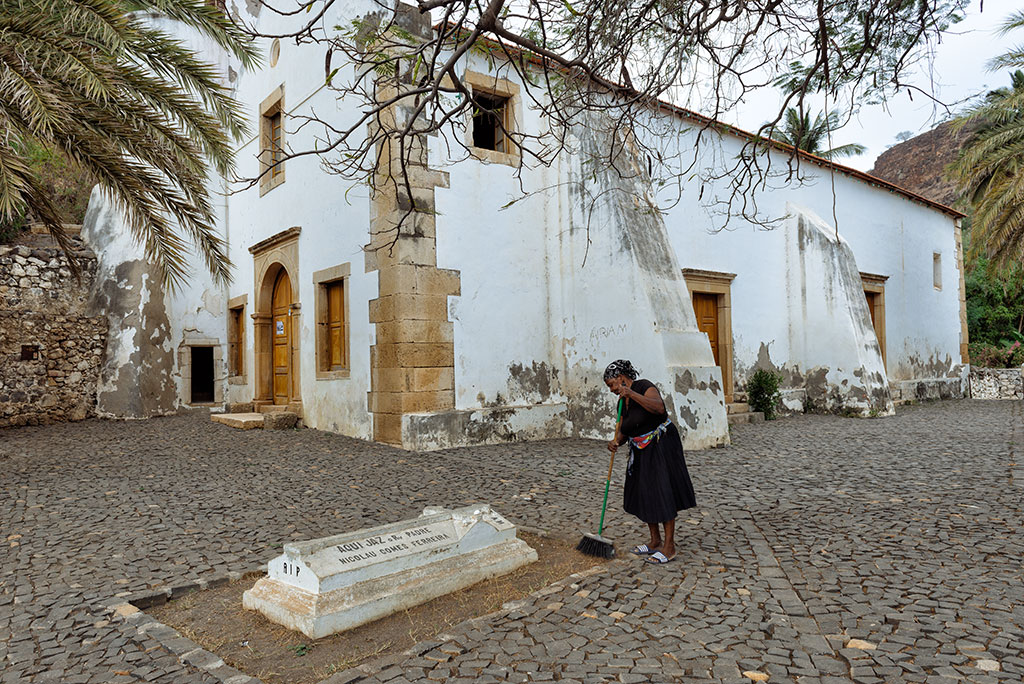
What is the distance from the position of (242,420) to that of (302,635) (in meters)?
8.21

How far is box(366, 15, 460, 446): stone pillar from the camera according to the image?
8.29m

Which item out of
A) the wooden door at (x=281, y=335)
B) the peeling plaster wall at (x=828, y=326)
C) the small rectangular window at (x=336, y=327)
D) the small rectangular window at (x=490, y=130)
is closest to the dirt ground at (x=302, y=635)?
the small rectangular window at (x=336, y=327)

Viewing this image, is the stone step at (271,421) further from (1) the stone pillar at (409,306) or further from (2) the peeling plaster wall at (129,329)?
(2) the peeling plaster wall at (129,329)

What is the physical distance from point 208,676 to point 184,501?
337 cm

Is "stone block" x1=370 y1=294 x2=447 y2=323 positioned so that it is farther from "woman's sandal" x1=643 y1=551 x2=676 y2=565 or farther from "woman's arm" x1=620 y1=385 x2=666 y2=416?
"woman's sandal" x1=643 y1=551 x2=676 y2=565

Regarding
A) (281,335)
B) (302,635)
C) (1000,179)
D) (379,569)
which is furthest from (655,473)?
(1000,179)

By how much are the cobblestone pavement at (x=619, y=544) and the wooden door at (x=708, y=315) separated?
3301 millimetres

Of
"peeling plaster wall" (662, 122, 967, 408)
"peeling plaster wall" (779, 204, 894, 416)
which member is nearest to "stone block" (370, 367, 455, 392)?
"peeling plaster wall" (662, 122, 967, 408)

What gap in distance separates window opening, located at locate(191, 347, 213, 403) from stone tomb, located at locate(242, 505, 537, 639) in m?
11.6

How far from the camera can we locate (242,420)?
1052 cm

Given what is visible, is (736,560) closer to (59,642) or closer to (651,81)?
(651,81)

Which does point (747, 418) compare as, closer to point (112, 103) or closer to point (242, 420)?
point (242, 420)

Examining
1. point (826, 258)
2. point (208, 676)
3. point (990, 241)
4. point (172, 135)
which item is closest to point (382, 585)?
point (208, 676)

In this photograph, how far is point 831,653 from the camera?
2697 millimetres
